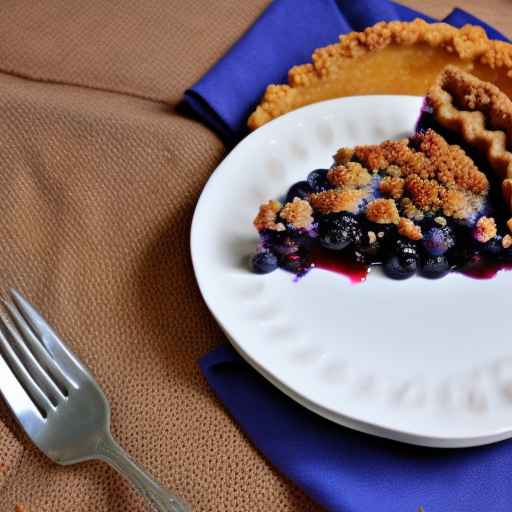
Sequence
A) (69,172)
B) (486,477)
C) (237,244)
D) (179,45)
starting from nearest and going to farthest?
(486,477)
(237,244)
(69,172)
(179,45)

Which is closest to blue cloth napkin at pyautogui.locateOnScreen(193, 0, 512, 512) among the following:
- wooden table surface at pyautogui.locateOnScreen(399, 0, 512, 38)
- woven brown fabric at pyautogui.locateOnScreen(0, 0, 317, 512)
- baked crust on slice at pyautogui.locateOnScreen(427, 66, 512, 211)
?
woven brown fabric at pyautogui.locateOnScreen(0, 0, 317, 512)

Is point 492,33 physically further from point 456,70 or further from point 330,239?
point 330,239

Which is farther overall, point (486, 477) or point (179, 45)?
point (179, 45)

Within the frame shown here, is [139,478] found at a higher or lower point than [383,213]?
lower

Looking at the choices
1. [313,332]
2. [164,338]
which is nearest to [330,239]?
[313,332]

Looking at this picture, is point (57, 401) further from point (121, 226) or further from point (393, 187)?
point (393, 187)

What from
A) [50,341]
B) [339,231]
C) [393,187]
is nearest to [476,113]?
[393,187]

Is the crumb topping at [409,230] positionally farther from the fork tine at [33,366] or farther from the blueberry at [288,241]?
the fork tine at [33,366]
